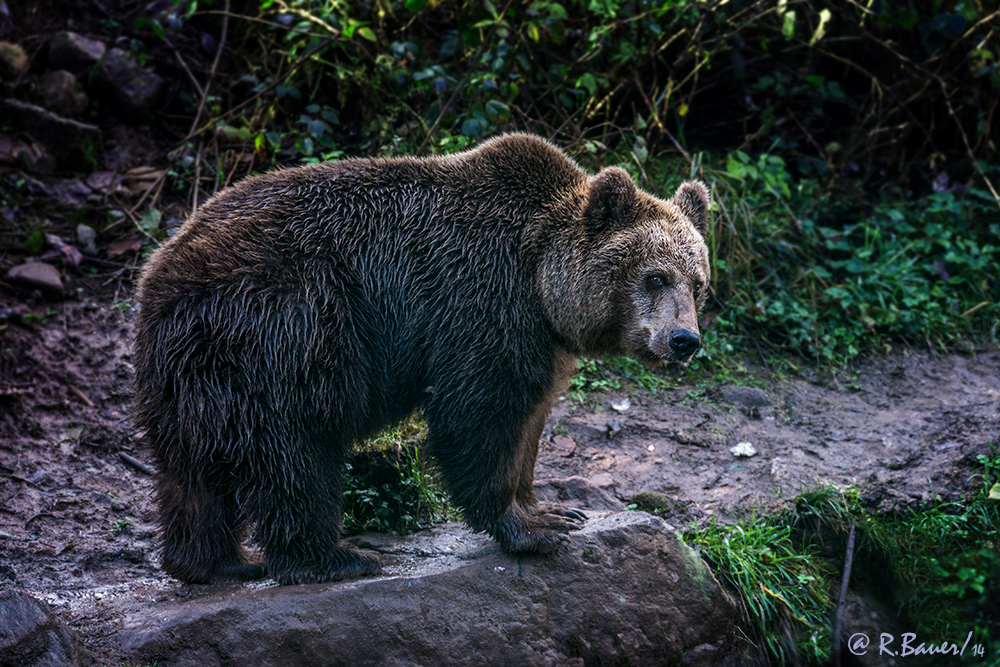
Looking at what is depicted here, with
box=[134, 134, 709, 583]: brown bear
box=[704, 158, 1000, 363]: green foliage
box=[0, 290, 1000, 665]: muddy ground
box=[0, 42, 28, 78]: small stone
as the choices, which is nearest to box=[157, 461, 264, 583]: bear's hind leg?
box=[134, 134, 709, 583]: brown bear

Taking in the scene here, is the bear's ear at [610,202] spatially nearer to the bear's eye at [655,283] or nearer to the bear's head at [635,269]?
the bear's head at [635,269]

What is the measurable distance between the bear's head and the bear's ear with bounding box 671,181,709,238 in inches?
18.1

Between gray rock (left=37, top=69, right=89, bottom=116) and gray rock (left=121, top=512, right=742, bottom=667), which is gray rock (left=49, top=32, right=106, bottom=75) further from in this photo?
gray rock (left=121, top=512, right=742, bottom=667)

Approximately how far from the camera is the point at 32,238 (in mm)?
7023

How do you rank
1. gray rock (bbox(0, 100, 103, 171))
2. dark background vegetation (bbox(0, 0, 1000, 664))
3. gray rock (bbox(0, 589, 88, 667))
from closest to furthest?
gray rock (bbox(0, 589, 88, 667)) → dark background vegetation (bbox(0, 0, 1000, 664)) → gray rock (bbox(0, 100, 103, 171))

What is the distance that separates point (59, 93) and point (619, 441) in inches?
250

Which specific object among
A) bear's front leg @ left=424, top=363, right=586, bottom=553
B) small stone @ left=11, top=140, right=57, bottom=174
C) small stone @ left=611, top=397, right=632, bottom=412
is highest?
small stone @ left=11, top=140, right=57, bottom=174

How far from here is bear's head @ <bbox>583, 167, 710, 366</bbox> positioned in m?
4.31

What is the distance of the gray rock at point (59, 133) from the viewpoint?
25.9ft

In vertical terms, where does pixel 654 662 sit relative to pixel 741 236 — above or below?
below

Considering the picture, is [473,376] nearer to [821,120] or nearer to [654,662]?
[654,662]

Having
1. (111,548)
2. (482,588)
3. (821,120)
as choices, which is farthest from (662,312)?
(821,120)

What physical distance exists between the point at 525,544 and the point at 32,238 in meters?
5.30

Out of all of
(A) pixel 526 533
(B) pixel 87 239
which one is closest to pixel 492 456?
(A) pixel 526 533
